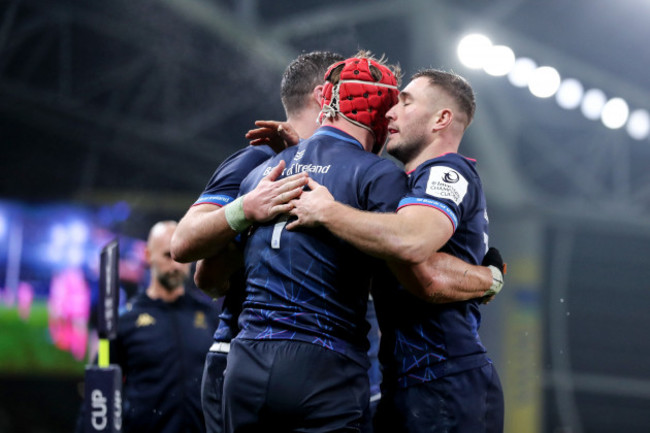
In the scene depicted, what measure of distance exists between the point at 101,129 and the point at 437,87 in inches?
349

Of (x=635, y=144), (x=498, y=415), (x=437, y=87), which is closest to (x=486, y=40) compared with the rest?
(x=635, y=144)

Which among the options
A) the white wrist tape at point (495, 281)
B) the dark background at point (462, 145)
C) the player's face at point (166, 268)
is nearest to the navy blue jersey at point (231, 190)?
the white wrist tape at point (495, 281)

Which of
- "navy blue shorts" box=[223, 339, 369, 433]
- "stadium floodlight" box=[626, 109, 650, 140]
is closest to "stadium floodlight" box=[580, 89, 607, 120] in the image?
"stadium floodlight" box=[626, 109, 650, 140]

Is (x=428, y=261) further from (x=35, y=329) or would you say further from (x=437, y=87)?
(x=35, y=329)

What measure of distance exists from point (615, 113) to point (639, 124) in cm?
45

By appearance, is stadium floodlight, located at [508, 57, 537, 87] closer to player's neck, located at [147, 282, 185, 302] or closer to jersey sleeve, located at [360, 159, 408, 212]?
player's neck, located at [147, 282, 185, 302]

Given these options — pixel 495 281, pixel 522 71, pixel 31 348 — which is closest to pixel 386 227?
pixel 495 281

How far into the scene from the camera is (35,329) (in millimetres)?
11430

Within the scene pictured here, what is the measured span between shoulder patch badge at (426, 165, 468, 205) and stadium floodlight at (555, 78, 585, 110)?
29.5ft

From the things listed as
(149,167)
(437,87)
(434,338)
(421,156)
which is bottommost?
(434,338)

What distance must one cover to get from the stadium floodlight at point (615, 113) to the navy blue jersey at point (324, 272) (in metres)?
9.46

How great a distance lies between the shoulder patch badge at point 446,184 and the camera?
279cm

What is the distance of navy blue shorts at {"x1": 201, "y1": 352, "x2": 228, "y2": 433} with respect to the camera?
341cm

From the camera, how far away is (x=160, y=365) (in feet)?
18.1
